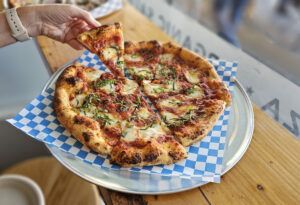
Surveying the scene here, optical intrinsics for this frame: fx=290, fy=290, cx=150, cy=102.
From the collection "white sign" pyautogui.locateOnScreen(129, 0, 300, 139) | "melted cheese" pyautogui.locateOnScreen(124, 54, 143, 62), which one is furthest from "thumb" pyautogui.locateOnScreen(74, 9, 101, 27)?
"white sign" pyautogui.locateOnScreen(129, 0, 300, 139)

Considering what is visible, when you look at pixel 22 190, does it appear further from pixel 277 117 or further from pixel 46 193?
pixel 277 117

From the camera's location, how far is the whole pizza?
151 cm

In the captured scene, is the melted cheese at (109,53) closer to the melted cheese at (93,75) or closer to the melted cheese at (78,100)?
the melted cheese at (93,75)

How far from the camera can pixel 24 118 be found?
1.60 metres

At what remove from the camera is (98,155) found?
58.3 inches

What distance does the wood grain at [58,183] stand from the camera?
185cm

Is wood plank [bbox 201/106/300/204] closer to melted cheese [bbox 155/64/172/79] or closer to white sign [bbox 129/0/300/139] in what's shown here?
white sign [bbox 129/0/300/139]

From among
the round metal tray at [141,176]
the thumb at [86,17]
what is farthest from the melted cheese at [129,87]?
the round metal tray at [141,176]

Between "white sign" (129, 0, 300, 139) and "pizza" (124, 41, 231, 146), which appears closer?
"pizza" (124, 41, 231, 146)

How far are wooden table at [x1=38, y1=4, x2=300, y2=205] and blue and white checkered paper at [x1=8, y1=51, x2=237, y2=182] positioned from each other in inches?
3.4

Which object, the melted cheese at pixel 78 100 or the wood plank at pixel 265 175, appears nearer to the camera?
the wood plank at pixel 265 175

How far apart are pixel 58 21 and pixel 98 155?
108cm

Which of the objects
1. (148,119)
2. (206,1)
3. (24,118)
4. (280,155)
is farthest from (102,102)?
(206,1)

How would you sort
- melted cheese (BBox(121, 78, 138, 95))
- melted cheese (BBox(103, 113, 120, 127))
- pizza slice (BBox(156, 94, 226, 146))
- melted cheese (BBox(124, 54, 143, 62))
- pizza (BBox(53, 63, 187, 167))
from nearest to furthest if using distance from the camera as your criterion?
pizza (BBox(53, 63, 187, 167)), pizza slice (BBox(156, 94, 226, 146)), melted cheese (BBox(103, 113, 120, 127)), melted cheese (BBox(121, 78, 138, 95)), melted cheese (BBox(124, 54, 143, 62))
